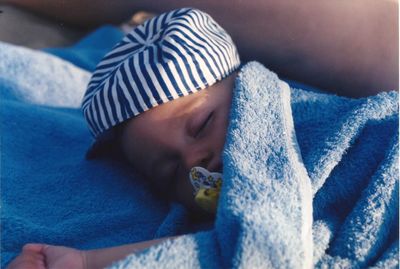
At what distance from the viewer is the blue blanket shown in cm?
53

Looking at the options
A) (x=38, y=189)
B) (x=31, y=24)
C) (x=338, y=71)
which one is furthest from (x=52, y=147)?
(x=338, y=71)

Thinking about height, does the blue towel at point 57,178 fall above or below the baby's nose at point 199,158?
below

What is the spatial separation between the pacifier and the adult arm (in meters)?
0.44

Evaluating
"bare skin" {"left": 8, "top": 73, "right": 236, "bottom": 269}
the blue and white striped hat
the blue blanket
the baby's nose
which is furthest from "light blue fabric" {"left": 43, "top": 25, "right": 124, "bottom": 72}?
the baby's nose

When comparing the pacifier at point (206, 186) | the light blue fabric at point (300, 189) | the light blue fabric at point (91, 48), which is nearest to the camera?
the light blue fabric at point (300, 189)

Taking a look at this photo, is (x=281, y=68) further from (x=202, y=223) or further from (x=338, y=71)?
(x=202, y=223)

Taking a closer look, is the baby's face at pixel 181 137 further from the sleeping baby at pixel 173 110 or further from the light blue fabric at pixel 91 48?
the light blue fabric at pixel 91 48

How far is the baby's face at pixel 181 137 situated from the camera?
2.48ft

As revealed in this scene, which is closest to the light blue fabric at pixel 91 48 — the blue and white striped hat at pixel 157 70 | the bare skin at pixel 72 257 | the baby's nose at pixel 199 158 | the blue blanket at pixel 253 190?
the blue blanket at pixel 253 190

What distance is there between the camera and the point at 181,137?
2.56 ft

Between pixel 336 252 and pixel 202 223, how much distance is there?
23 cm

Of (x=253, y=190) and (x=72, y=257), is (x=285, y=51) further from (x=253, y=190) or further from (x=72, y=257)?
(x=72, y=257)

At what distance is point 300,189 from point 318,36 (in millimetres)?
532

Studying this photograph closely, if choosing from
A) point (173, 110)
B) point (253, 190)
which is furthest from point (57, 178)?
point (253, 190)
